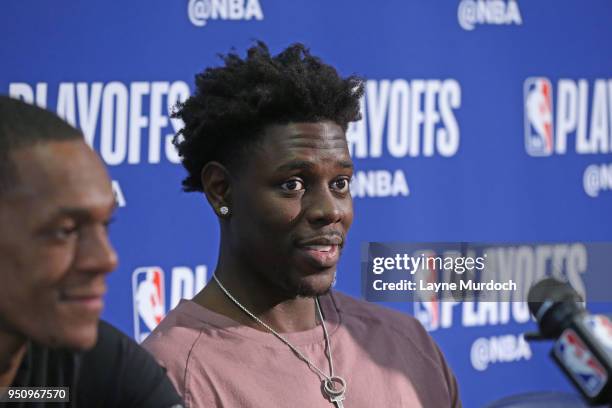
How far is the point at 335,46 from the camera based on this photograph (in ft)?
10.5

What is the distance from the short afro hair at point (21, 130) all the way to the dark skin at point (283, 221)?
2.29 ft

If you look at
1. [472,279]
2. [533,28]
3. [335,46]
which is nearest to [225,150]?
[472,279]

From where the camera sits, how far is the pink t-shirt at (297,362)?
74.8 inches

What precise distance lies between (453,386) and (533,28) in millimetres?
1738

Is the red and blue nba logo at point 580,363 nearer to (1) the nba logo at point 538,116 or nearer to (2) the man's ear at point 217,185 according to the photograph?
(2) the man's ear at point 217,185

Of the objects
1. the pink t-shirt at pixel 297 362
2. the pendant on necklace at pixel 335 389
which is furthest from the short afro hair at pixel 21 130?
the pendant on necklace at pixel 335 389

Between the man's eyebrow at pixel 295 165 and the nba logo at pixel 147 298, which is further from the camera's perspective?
the nba logo at pixel 147 298

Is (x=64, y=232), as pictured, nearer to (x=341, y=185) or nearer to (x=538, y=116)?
(x=341, y=185)

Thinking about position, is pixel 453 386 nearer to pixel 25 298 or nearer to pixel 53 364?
pixel 53 364

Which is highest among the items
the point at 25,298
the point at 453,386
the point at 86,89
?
the point at 86,89

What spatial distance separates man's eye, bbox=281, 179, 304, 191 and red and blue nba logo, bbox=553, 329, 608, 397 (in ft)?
3.01

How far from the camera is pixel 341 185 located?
2.04 meters

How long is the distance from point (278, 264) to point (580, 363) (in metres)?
0.94

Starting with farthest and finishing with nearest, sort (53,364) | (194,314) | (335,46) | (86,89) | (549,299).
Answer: (335,46) → (86,89) → (194,314) → (53,364) → (549,299)
